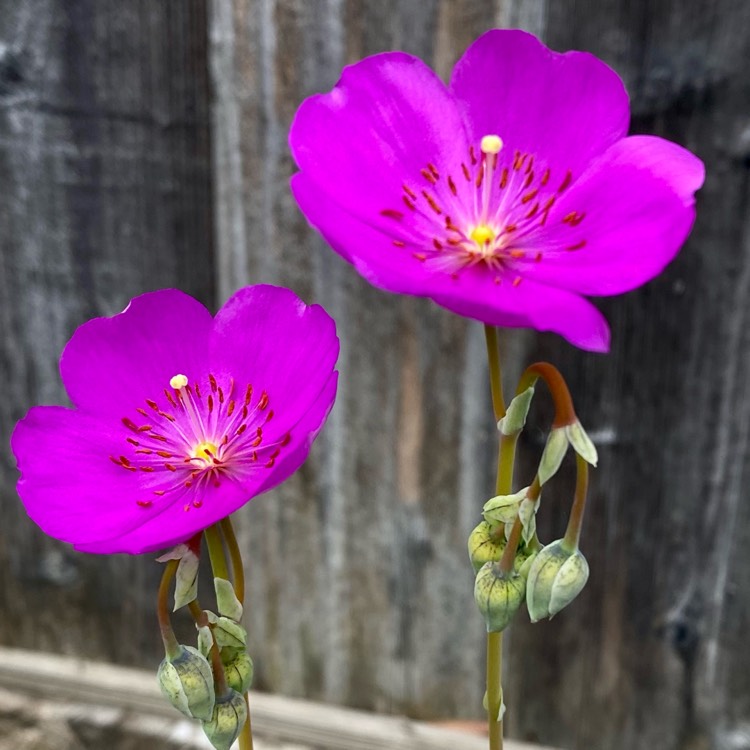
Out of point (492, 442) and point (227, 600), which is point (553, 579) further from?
point (492, 442)

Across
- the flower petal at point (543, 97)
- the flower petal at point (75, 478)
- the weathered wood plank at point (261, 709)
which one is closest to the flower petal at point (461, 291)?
the flower petal at point (543, 97)

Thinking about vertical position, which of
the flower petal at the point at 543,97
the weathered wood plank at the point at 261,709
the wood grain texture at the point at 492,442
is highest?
the flower petal at the point at 543,97

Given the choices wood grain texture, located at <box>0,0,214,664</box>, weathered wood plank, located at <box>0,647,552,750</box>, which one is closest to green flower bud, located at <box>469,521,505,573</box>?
wood grain texture, located at <box>0,0,214,664</box>

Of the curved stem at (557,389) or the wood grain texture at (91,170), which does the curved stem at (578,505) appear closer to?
the curved stem at (557,389)

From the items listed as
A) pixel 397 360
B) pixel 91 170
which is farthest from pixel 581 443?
pixel 91 170

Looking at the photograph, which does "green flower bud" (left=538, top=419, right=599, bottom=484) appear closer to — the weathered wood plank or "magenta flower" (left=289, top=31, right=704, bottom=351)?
"magenta flower" (left=289, top=31, right=704, bottom=351)

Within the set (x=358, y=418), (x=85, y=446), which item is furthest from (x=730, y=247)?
(x=85, y=446)

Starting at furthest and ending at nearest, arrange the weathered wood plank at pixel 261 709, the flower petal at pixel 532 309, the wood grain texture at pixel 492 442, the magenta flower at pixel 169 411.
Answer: the weathered wood plank at pixel 261 709 → the wood grain texture at pixel 492 442 → the magenta flower at pixel 169 411 → the flower petal at pixel 532 309
